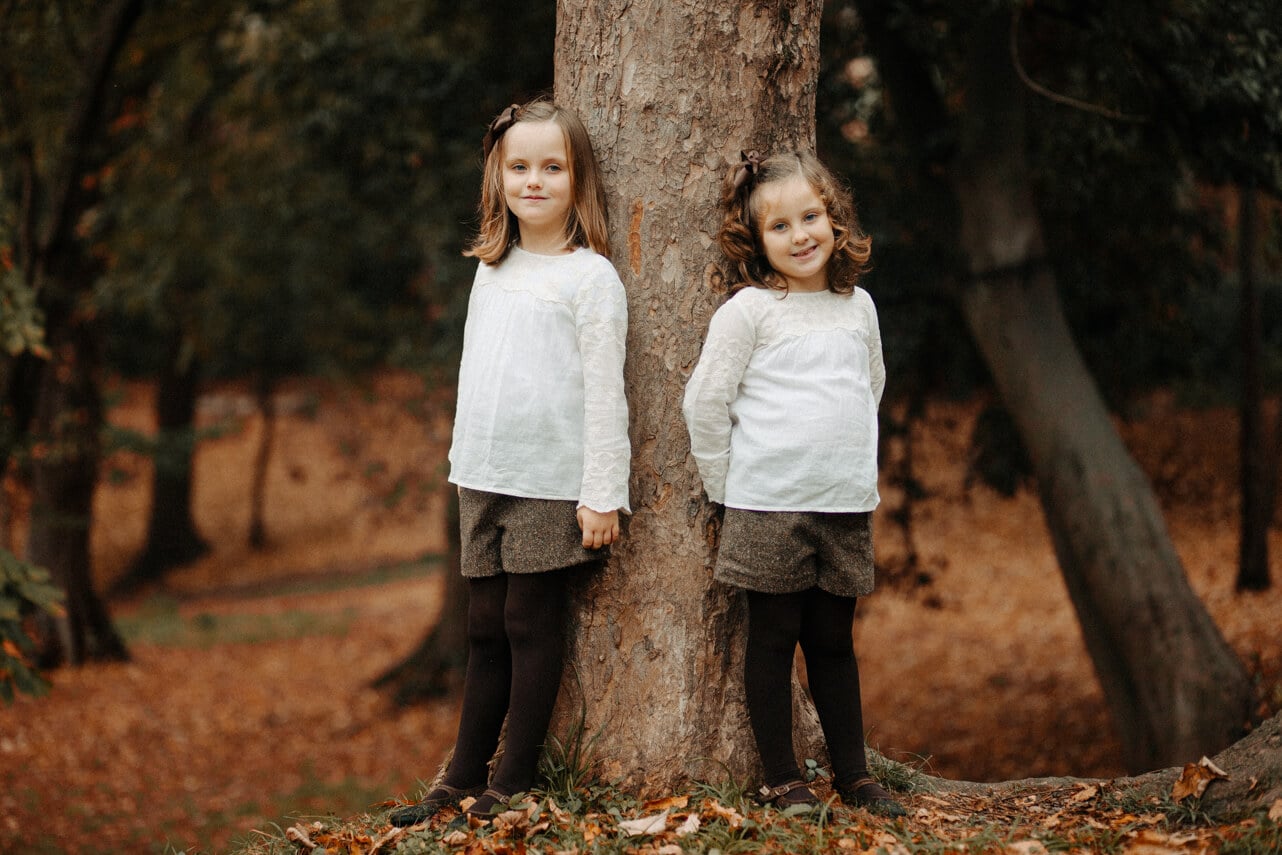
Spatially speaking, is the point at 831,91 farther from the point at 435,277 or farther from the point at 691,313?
the point at 691,313

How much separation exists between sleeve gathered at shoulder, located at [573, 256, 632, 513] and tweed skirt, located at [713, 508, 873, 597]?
1.06ft

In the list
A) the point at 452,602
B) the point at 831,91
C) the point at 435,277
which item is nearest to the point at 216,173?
the point at 435,277

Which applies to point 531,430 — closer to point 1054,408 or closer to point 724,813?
point 724,813

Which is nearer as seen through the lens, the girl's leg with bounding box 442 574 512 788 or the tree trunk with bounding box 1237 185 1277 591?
the girl's leg with bounding box 442 574 512 788

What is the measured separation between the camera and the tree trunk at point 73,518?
36.3 ft

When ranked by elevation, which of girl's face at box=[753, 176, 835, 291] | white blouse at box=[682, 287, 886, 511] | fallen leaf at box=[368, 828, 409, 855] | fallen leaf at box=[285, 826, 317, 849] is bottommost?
fallen leaf at box=[285, 826, 317, 849]

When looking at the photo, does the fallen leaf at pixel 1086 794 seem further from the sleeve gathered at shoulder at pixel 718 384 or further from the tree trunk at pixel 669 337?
the sleeve gathered at shoulder at pixel 718 384

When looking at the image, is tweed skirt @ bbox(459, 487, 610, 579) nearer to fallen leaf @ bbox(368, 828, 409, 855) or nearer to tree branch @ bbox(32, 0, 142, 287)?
fallen leaf @ bbox(368, 828, 409, 855)

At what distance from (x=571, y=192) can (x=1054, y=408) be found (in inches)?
142

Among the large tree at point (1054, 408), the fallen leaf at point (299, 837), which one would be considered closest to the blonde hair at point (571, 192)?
the fallen leaf at point (299, 837)

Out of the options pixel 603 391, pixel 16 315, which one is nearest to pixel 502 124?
pixel 603 391

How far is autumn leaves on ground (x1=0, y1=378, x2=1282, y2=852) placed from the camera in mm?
7707

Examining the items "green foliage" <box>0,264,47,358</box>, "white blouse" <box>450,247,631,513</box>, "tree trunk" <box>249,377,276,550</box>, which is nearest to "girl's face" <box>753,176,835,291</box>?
"white blouse" <box>450,247,631,513</box>

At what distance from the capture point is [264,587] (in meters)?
19.6
